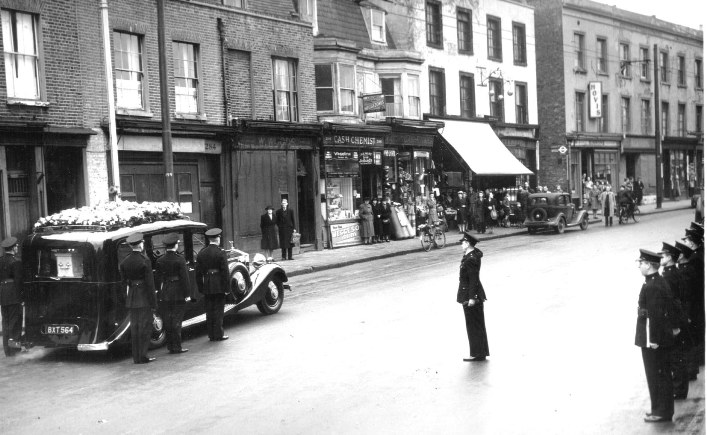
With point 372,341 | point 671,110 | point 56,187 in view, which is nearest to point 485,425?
point 372,341

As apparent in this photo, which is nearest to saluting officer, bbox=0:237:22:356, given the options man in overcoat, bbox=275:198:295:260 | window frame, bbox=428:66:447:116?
man in overcoat, bbox=275:198:295:260

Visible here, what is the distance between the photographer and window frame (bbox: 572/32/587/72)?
40625mm

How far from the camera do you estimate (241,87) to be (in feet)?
79.5

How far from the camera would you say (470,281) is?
389 inches

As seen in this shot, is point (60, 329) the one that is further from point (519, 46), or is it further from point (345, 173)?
point (519, 46)

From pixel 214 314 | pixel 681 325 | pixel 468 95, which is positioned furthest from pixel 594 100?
pixel 681 325

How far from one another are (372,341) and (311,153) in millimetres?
16195

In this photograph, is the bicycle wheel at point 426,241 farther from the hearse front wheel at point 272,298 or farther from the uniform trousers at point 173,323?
the uniform trousers at point 173,323

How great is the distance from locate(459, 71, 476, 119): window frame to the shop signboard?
10183mm

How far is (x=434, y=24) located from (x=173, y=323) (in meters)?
26.1

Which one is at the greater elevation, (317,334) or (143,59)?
(143,59)

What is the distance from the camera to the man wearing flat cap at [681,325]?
7509 mm

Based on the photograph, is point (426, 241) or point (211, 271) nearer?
point (211, 271)

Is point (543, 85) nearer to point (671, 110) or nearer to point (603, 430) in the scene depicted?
point (671, 110)
